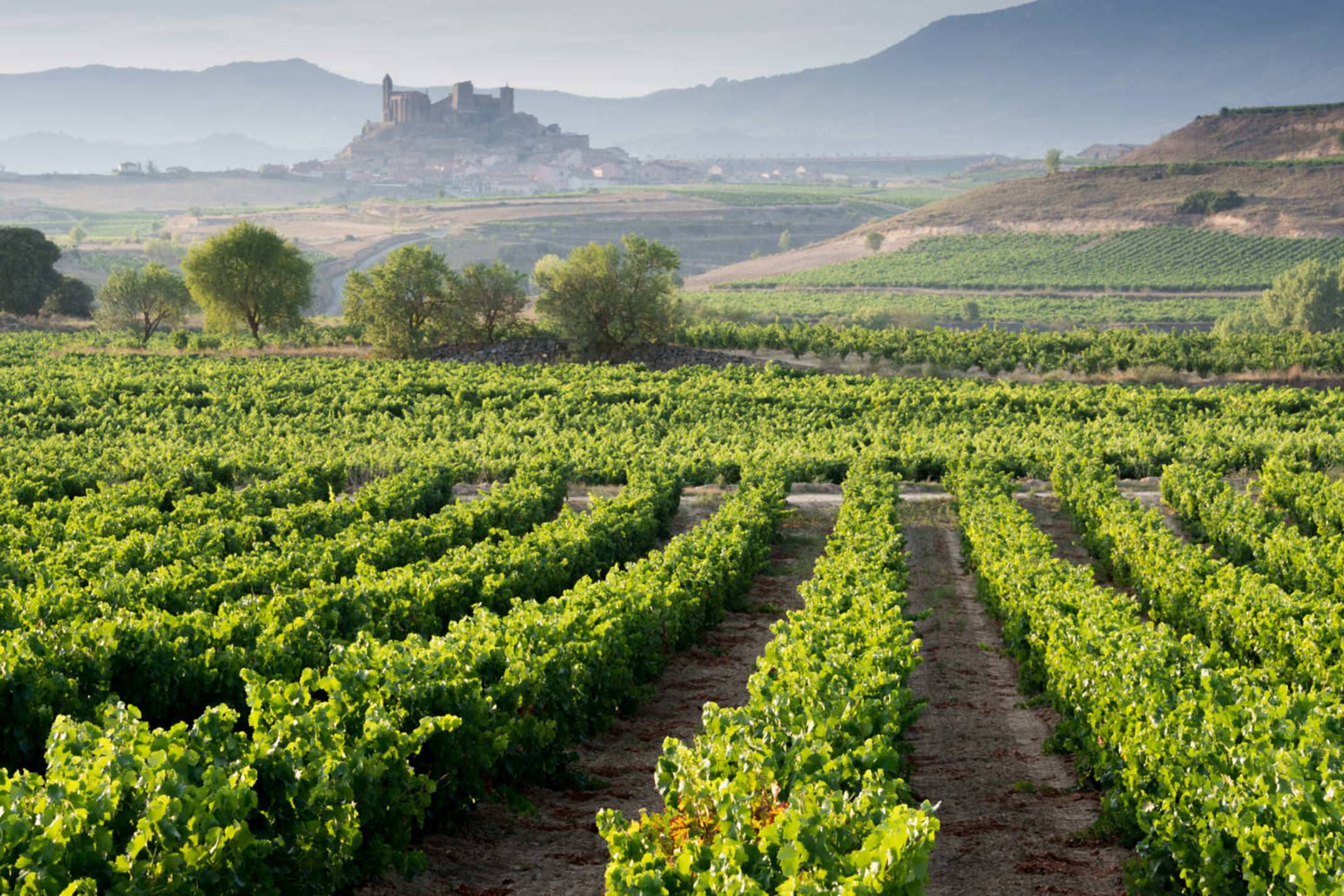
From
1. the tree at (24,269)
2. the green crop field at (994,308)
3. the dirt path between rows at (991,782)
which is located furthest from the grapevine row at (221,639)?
the tree at (24,269)

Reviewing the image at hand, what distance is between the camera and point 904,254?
159000 mm

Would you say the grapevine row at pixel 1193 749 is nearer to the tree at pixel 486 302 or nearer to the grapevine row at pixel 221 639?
the grapevine row at pixel 221 639

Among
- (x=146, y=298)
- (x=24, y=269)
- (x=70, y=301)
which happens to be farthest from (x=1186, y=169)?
(x=24, y=269)

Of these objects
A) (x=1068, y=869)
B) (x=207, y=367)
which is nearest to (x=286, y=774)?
(x=1068, y=869)

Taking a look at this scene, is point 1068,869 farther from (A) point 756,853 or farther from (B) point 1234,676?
(A) point 756,853

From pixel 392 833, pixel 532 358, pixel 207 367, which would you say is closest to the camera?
pixel 392 833

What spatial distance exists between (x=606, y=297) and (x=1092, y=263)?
9349 centimetres

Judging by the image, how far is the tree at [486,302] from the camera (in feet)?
222

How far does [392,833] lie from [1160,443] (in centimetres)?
3100

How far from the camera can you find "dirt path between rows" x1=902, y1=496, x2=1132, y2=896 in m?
10.8

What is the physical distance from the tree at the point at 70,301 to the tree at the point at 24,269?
230 centimetres

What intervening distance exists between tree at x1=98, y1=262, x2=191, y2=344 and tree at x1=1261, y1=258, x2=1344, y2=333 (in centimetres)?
8944

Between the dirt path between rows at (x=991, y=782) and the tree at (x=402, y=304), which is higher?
the tree at (x=402, y=304)

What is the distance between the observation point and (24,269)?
279 feet
